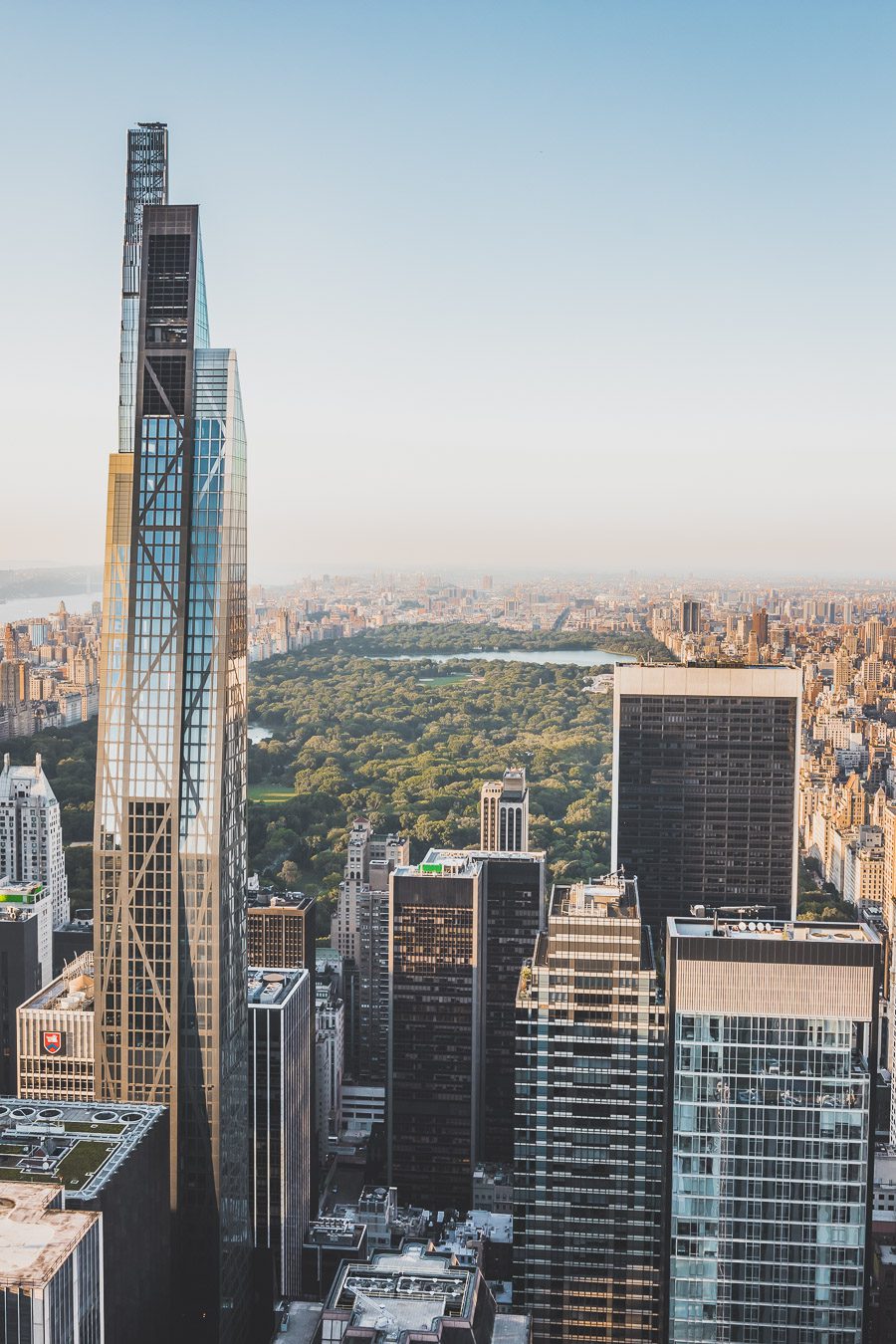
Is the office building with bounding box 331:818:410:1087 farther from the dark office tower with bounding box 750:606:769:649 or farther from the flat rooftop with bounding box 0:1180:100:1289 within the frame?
the flat rooftop with bounding box 0:1180:100:1289

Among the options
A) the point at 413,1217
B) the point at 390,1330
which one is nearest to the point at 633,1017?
the point at 390,1330

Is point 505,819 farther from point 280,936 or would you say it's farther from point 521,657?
point 521,657

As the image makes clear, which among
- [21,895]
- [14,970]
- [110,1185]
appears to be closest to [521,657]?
[21,895]

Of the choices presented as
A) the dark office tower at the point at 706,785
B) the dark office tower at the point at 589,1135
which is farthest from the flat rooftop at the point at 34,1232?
the dark office tower at the point at 706,785

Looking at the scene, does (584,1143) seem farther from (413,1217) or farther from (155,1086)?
(413,1217)

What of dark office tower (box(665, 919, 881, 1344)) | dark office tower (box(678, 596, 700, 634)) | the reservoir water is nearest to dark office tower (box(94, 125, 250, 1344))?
dark office tower (box(665, 919, 881, 1344))

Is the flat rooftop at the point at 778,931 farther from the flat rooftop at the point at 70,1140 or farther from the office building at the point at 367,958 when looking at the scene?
the office building at the point at 367,958
